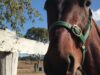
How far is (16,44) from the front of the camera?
529 cm

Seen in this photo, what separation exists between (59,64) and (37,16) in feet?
29.3

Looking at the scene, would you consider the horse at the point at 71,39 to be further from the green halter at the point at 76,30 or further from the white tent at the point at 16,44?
the white tent at the point at 16,44

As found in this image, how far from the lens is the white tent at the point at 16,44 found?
16.7 ft

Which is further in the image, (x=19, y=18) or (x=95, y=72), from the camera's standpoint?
(x=19, y=18)

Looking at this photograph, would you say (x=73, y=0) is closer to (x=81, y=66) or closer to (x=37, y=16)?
(x=81, y=66)

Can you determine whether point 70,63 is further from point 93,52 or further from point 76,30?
point 93,52

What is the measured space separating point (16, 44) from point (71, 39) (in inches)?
70.9

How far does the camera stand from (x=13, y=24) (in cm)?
1204

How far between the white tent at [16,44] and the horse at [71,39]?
121cm

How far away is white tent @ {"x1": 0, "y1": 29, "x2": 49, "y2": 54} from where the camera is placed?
5.09m

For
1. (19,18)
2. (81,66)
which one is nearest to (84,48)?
(81,66)

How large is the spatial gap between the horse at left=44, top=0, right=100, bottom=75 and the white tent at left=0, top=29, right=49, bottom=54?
1210mm

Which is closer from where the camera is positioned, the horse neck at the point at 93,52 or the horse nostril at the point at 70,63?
the horse nostril at the point at 70,63

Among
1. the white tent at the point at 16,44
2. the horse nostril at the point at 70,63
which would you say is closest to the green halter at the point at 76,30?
the horse nostril at the point at 70,63
